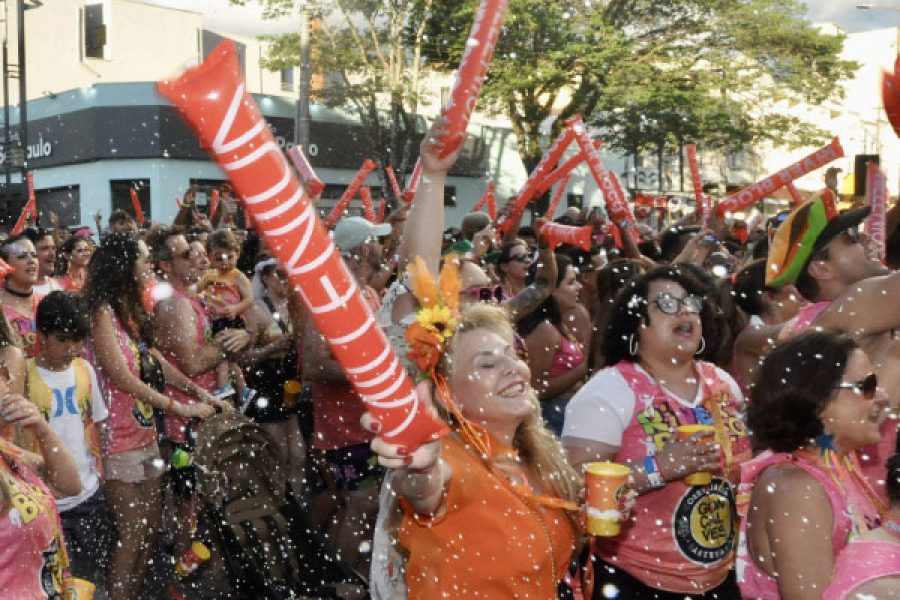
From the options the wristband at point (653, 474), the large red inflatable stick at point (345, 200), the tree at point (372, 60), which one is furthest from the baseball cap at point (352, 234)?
the tree at point (372, 60)

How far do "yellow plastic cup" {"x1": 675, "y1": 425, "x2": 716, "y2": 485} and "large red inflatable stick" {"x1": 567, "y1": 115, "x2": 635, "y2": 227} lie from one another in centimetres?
409

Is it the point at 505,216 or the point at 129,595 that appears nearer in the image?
the point at 129,595

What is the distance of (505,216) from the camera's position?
6.68 metres

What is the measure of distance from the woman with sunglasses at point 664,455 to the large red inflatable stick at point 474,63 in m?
0.90

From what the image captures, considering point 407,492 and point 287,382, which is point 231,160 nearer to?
point 407,492

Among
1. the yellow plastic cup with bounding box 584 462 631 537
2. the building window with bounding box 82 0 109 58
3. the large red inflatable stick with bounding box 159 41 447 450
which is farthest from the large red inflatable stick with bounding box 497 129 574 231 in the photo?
the building window with bounding box 82 0 109 58

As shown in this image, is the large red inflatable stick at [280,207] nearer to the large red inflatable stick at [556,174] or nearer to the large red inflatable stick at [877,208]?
the large red inflatable stick at [877,208]

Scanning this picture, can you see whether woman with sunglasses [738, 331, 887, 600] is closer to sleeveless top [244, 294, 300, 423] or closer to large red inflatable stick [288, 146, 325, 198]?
sleeveless top [244, 294, 300, 423]

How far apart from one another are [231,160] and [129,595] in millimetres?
3597

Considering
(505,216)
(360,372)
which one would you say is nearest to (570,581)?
(360,372)

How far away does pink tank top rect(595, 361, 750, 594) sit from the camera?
3.03 metres

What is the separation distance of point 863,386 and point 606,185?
4.66 m

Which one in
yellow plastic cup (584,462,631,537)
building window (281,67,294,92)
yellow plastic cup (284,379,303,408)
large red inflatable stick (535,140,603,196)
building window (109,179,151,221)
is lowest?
building window (109,179,151,221)

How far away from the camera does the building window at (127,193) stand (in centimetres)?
2528
